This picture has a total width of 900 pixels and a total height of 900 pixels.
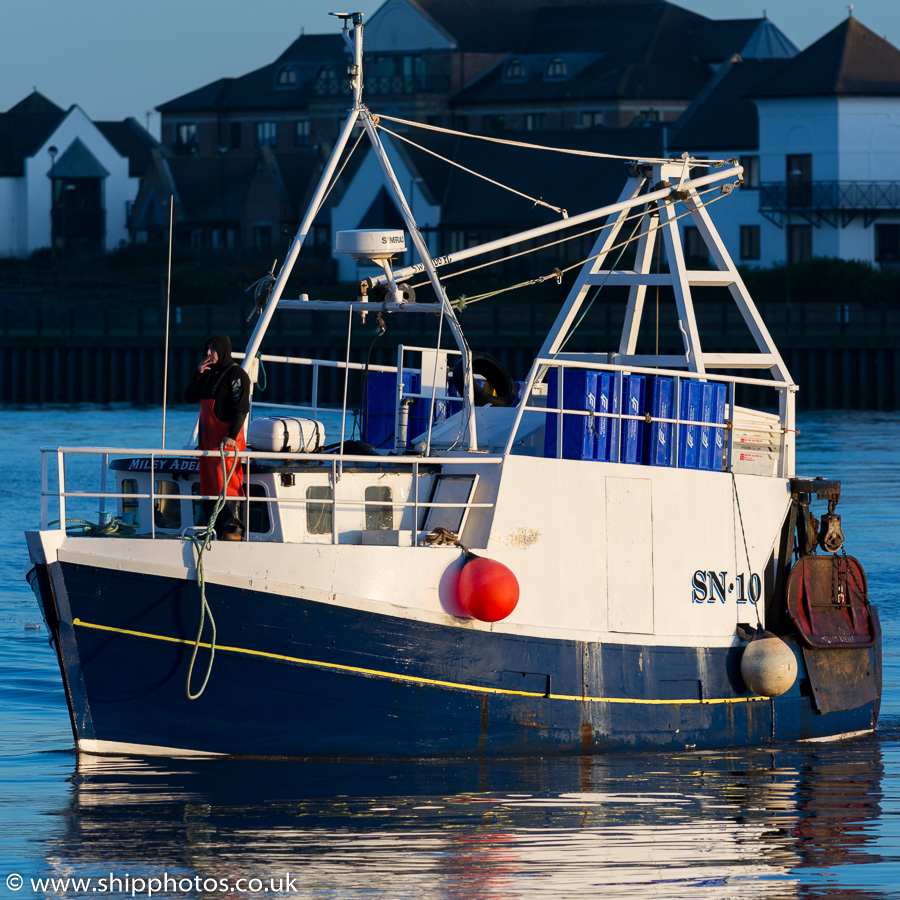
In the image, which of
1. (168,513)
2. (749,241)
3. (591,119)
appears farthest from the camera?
(591,119)

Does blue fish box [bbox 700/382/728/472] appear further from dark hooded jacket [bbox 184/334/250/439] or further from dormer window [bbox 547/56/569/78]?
dormer window [bbox 547/56/569/78]

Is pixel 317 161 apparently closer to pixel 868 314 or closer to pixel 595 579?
pixel 868 314

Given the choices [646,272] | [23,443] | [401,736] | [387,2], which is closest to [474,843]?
[401,736]

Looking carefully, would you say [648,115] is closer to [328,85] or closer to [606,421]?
[328,85]

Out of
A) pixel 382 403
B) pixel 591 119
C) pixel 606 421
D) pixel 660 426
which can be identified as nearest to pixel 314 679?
pixel 606 421

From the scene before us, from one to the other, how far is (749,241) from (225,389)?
201 ft

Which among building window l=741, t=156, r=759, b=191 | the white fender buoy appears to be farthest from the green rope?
building window l=741, t=156, r=759, b=191

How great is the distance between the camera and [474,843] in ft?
39.5

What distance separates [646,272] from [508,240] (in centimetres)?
203

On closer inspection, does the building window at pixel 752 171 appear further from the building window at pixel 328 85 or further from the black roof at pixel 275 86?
the black roof at pixel 275 86

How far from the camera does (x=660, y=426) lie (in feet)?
48.9

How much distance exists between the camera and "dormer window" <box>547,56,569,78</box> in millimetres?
97188

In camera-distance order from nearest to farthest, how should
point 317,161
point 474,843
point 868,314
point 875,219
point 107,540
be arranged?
point 474,843 → point 107,540 → point 868,314 → point 875,219 → point 317,161

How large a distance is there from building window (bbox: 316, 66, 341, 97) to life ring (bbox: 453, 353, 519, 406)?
90.6 meters
